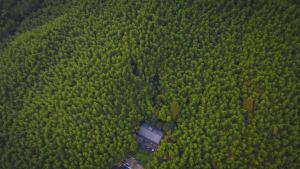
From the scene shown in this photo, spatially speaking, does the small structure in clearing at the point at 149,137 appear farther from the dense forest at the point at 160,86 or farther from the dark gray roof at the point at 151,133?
the dense forest at the point at 160,86

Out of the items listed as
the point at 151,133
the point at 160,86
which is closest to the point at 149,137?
the point at 151,133

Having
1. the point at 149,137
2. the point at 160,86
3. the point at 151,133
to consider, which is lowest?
the point at 149,137

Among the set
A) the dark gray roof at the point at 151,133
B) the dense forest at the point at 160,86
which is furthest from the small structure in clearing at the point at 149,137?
the dense forest at the point at 160,86

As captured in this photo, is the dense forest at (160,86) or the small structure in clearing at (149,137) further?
the small structure in clearing at (149,137)

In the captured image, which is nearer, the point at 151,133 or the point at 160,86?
the point at 151,133

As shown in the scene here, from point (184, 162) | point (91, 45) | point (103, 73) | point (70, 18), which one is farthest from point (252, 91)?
point (70, 18)

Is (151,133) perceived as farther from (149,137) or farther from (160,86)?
(160,86)
